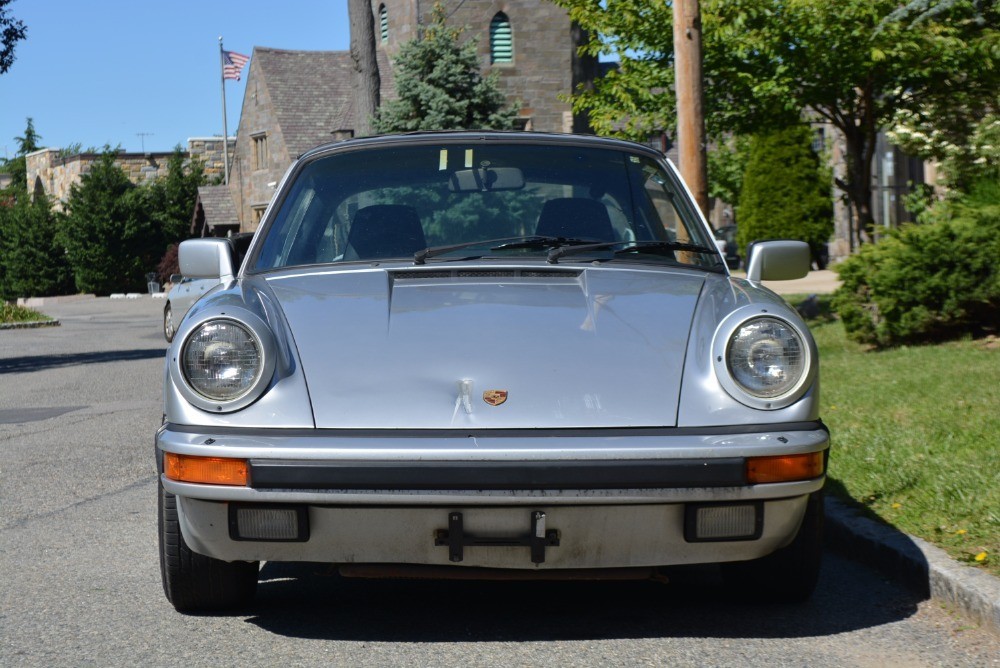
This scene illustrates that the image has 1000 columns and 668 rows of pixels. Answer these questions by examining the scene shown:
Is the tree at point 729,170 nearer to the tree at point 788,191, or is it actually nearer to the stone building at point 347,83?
the stone building at point 347,83

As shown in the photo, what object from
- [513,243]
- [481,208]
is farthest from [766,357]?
[481,208]

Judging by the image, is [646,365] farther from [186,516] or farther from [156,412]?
[156,412]

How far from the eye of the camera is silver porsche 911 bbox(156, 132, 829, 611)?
3.64 m

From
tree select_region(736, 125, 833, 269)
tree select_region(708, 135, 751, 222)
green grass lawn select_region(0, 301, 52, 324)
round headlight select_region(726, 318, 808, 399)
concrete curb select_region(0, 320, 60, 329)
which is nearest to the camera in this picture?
round headlight select_region(726, 318, 808, 399)

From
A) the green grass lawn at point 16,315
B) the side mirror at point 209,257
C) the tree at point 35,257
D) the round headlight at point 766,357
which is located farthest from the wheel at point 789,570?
the tree at point 35,257

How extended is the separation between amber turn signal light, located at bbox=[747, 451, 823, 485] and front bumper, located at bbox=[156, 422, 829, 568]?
0.07ft

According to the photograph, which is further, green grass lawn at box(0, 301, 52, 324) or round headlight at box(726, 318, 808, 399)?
green grass lawn at box(0, 301, 52, 324)

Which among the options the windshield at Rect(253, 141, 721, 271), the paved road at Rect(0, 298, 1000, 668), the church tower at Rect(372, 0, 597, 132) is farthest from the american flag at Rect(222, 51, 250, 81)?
the windshield at Rect(253, 141, 721, 271)

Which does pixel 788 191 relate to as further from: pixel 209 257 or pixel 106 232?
pixel 106 232

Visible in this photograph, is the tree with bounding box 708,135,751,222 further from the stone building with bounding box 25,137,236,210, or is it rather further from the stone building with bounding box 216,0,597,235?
the stone building with bounding box 25,137,236,210

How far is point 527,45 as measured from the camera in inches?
1491

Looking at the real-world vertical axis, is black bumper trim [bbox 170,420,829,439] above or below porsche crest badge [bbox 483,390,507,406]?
below

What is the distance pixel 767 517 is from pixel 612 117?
43.5 ft

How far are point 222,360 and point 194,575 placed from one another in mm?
797
